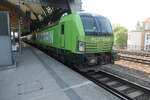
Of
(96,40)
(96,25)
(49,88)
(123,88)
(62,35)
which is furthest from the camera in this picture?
(62,35)

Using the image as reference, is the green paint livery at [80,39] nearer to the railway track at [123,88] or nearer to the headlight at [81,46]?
the headlight at [81,46]

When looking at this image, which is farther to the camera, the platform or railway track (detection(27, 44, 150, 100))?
railway track (detection(27, 44, 150, 100))

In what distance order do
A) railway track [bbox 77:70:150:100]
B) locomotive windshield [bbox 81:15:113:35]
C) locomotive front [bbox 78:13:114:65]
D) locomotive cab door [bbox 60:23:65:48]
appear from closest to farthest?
railway track [bbox 77:70:150:100], locomotive front [bbox 78:13:114:65], locomotive windshield [bbox 81:15:113:35], locomotive cab door [bbox 60:23:65:48]

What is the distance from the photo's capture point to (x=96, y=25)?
6.50 meters

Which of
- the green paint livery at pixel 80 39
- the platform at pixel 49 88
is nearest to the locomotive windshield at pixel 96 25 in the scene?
the green paint livery at pixel 80 39

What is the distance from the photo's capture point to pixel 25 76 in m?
5.95

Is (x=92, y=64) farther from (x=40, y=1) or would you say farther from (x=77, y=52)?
(x=40, y=1)

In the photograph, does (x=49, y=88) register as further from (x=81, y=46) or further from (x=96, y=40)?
(x=96, y=40)

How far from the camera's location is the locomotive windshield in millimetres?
6219

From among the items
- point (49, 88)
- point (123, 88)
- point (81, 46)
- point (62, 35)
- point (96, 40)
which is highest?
point (62, 35)

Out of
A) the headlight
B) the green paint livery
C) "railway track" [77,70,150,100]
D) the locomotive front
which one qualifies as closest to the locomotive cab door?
the green paint livery

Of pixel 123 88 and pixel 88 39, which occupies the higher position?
pixel 88 39

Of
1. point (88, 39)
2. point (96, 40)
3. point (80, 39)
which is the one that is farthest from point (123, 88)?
point (80, 39)

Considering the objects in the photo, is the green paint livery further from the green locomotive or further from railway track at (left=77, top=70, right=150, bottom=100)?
railway track at (left=77, top=70, right=150, bottom=100)
